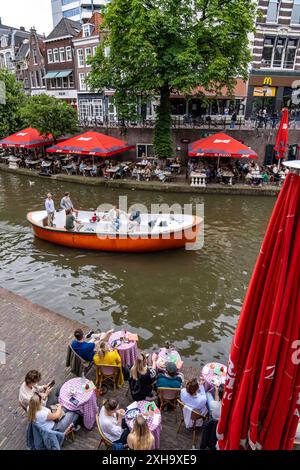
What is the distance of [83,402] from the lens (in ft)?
18.3

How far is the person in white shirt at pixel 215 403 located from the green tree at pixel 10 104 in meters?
30.3

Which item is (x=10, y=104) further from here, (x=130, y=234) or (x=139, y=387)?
(x=139, y=387)

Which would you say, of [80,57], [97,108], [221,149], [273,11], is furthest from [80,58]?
[221,149]

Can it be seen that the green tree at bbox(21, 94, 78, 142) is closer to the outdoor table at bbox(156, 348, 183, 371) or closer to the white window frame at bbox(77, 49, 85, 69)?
the white window frame at bbox(77, 49, 85, 69)

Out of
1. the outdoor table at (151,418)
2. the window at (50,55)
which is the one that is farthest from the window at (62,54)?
the outdoor table at (151,418)

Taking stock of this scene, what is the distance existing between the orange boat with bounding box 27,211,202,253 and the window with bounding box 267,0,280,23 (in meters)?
21.7

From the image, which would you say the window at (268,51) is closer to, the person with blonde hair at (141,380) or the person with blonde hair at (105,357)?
the person with blonde hair at (105,357)

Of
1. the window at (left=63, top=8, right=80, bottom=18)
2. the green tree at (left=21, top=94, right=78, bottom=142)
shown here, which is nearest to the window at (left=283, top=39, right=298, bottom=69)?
the green tree at (left=21, top=94, right=78, bottom=142)

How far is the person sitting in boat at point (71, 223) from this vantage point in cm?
1282

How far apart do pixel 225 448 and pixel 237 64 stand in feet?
73.7

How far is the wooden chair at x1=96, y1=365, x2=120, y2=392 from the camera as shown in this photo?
6.38m

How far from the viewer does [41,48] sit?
138 ft

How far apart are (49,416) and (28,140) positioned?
83.6ft
